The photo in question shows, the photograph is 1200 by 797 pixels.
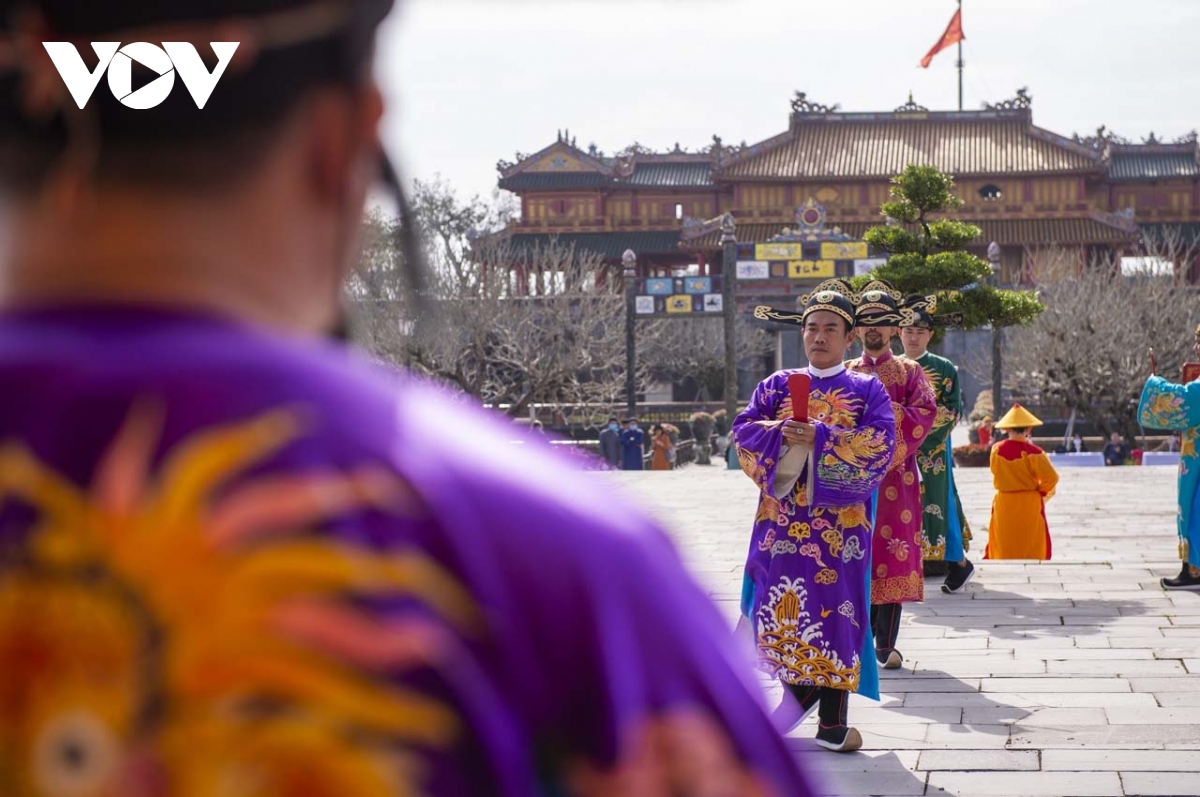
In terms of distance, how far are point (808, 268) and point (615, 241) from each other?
1279 cm

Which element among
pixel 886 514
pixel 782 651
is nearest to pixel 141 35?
pixel 782 651

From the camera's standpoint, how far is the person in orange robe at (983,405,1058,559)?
9.57 metres

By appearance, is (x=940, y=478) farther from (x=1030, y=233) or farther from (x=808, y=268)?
(x=1030, y=233)

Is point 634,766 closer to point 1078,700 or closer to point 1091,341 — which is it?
point 1078,700

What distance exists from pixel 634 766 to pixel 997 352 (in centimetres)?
2662

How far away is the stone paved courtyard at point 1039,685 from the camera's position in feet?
16.3

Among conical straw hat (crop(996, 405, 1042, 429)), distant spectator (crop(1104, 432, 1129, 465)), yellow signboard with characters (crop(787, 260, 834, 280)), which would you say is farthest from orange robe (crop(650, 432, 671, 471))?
conical straw hat (crop(996, 405, 1042, 429))

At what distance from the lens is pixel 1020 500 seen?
9.77 m

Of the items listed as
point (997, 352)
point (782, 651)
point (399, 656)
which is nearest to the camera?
point (399, 656)

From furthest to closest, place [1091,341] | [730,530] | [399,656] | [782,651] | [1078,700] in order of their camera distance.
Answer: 1. [1091,341]
2. [730,530]
3. [1078,700]
4. [782,651]
5. [399,656]

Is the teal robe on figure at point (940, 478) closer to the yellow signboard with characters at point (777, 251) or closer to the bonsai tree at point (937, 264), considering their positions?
the bonsai tree at point (937, 264)

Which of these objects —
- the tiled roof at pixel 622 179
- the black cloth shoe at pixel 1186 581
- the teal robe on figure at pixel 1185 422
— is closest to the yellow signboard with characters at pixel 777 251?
the tiled roof at pixel 622 179

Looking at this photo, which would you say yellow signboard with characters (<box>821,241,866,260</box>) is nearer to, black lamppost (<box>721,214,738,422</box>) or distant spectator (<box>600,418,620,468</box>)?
black lamppost (<box>721,214,738,422</box>)

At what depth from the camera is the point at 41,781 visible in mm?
891
